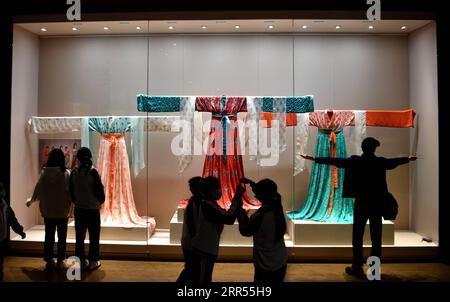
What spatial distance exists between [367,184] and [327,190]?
2.98 ft

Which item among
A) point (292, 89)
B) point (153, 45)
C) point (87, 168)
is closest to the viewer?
point (87, 168)

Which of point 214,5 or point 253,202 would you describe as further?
point 253,202

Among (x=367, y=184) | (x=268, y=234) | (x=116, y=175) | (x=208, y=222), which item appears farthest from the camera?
(x=116, y=175)

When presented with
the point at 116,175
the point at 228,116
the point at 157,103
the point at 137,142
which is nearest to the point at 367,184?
the point at 228,116

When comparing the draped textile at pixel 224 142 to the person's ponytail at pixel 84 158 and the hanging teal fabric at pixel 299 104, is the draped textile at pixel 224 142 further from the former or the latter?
the person's ponytail at pixel 84 158

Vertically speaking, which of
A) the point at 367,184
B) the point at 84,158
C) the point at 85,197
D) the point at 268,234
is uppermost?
the point at 84,158

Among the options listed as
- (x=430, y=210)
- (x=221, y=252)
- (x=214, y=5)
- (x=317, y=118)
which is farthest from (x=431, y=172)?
(x=214, y=5)

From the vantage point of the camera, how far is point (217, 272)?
3.77m

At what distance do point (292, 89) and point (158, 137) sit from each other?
5.74ft

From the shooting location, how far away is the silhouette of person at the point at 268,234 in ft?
8.03

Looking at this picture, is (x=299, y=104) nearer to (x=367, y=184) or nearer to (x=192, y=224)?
(x=367, y=184)

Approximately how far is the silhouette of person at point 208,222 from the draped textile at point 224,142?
158cm

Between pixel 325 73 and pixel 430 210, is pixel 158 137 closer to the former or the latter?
pixel 325 73
